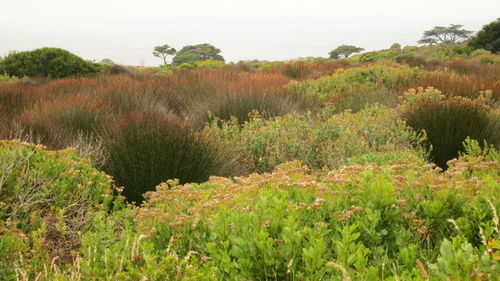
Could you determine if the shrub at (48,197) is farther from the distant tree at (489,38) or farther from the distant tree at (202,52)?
the distant tree at (202,52)

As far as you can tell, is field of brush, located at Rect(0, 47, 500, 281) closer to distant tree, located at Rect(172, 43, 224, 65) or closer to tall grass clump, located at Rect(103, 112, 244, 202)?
tall grass clump, located at Rect(103, 112, 244, 202)

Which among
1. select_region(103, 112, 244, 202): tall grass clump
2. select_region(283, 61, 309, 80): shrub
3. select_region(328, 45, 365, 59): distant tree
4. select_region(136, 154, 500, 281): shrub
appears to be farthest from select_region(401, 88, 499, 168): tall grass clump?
select_region(328, 45, 365, 59): distant tree

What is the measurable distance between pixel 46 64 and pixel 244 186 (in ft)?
52.9

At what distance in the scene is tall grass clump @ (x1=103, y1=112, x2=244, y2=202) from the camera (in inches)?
226

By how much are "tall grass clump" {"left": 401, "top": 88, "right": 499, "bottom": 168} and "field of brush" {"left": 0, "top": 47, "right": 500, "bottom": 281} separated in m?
0.03

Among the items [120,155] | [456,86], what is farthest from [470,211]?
[456,86]

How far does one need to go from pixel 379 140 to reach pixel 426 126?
0.94 metres

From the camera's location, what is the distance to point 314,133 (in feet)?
24.3

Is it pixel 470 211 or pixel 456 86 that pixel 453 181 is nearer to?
pixel 470 211

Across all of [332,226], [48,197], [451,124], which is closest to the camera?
[332,226]

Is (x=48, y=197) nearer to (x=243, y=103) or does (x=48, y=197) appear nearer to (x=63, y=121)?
(x=63, y=121)

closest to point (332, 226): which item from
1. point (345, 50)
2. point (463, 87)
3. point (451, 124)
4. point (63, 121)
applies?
point (451, 124)

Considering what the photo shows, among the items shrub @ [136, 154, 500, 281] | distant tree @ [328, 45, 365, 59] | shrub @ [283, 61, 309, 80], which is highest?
distant tree @ [328, 45, 365, 59]

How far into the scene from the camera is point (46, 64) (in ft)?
57.8
